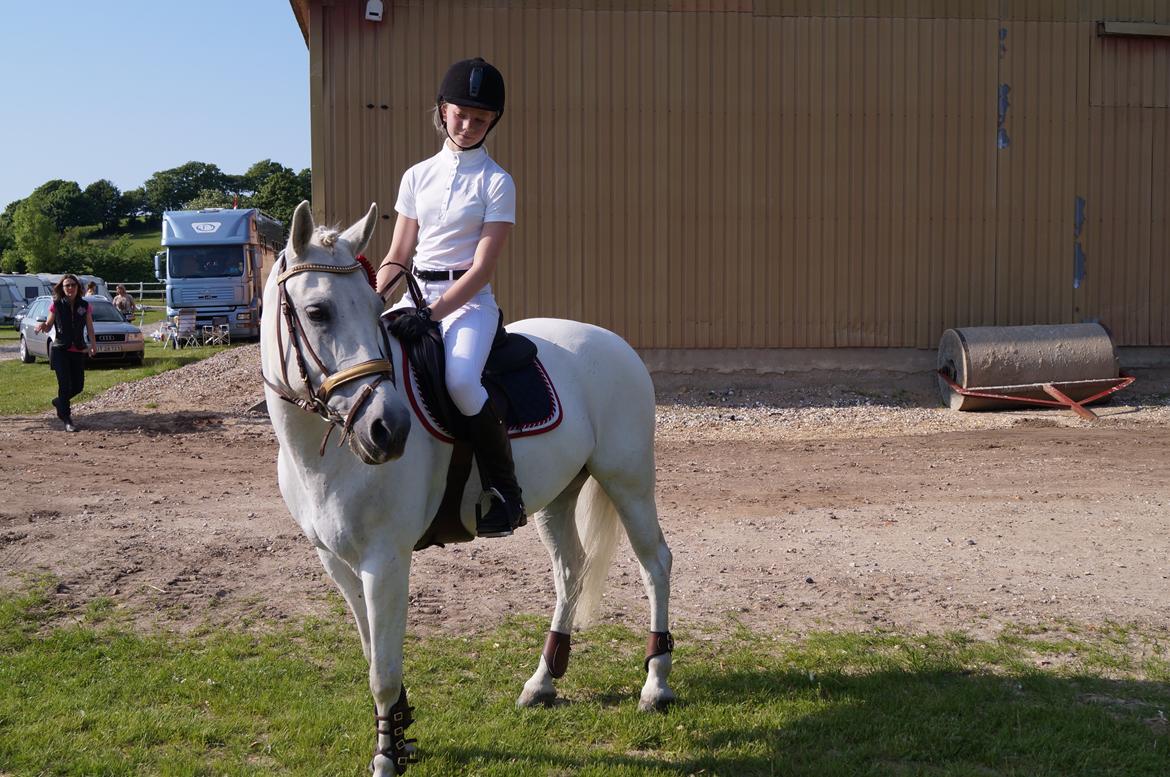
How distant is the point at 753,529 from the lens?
24.6 ft

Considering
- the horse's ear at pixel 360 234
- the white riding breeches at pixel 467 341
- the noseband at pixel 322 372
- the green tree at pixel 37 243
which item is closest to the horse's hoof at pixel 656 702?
the white riding breeches at pixel 467 341

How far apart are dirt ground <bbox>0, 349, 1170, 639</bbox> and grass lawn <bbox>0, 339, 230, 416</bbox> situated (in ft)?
7.59

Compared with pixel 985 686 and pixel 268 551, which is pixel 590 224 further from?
pixel 985 686

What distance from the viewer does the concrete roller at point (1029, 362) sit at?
44.5 ft

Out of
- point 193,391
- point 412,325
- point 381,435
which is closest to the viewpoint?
point 381,435

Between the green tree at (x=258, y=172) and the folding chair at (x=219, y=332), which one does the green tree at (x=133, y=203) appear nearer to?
the green tree at (x=258, y=172)

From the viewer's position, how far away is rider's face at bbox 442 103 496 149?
390 cm

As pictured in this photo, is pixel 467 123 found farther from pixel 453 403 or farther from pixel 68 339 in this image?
pixel 68 339

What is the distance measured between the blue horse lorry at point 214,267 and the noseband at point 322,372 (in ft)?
82.9

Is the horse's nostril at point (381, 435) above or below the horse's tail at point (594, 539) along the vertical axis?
above

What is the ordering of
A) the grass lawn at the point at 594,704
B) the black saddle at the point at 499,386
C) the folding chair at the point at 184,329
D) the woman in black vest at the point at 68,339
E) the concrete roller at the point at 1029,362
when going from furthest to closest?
the folding chair at the point at 184,329, the concrete roller at the point at 1029,362, the woman in black vest at the point at 68,339, the grass lawn at the point at 594,704, the black saddle at the point at 499,386

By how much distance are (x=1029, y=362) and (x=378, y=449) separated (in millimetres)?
12515

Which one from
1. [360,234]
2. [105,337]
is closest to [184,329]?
[105,337]

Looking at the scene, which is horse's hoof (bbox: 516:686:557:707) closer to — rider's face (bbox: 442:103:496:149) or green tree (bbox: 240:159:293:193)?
rider's face (bbox: 442:103:496:149)
